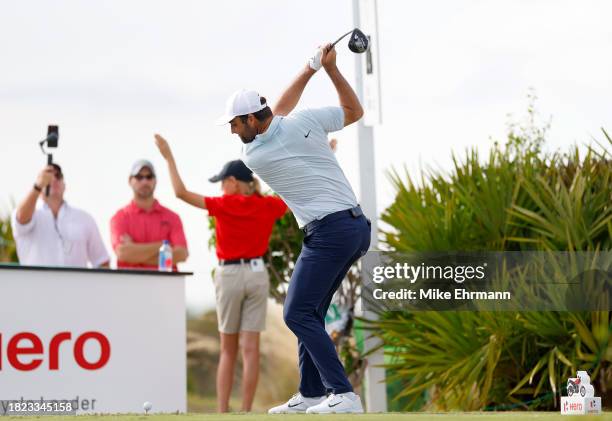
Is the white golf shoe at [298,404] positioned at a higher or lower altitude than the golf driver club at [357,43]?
lower

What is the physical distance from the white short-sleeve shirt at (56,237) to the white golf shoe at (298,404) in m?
3.29

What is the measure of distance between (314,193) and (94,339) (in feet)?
11.0

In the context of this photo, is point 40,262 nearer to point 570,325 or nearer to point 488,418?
point 570,325

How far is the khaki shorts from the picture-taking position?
389 inches

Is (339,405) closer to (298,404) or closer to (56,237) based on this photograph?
(298,404)

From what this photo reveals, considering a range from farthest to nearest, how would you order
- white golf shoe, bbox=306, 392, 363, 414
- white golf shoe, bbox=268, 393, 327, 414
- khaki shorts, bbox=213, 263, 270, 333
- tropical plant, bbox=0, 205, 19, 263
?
tropical plant, bbox=0, 205, 19, 263 → khaki shorts, bbox=213, 263, 270, 333 → white golf shoe, bbox=268, 393, 327, 414 → white golf shoe, bbox=306, 392, 363, 414

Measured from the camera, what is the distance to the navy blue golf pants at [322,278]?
697 centimetres

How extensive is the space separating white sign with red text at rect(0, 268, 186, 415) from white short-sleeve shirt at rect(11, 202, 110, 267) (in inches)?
15.0

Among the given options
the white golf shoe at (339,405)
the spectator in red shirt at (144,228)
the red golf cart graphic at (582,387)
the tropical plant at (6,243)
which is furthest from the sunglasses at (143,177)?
the tropical plant at (6,243)

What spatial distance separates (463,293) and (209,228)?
111 inches

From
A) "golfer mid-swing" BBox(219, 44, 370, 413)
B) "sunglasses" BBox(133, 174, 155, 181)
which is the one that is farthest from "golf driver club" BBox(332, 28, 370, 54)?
"sunglasses" BBox(133, 174, 155, 181)

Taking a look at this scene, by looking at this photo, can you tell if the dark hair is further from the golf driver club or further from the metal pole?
the metal pole

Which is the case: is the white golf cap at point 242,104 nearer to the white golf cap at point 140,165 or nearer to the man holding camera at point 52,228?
the man holding camera at point 52,228

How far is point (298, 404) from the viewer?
732 centimetres
